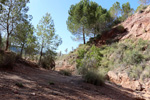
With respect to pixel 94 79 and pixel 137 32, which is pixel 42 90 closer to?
pixel 94 79

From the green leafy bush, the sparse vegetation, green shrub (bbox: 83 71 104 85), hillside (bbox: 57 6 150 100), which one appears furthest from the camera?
the green leafy bush

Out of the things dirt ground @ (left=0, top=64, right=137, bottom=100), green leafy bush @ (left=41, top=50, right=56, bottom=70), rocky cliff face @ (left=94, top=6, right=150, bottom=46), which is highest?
rocky cliff face @ (left=94, top=6, right=150, bottom=46)

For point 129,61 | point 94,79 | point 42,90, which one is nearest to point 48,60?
point 94,79

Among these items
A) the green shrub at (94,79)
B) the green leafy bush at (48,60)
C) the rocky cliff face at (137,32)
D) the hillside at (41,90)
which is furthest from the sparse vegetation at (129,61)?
the green leafy bush at (48,60)

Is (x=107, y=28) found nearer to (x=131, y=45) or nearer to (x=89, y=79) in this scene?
(x=131, y=45)

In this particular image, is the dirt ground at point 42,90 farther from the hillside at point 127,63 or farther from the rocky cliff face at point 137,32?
the rocky cliff face at point 137,32

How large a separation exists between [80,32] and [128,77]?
15.3m

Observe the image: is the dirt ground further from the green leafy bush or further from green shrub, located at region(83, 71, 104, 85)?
the green leafy bush

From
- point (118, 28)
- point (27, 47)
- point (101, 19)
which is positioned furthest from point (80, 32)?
point (27, 47)

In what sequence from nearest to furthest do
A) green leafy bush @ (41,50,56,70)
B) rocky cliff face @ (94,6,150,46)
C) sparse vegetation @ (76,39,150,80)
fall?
1. sparse vegetation @ (76,39,150,80)
2. green leafy bush @ (41,50,56,70)
3. rocky cliff face @ (94,6,150,46)

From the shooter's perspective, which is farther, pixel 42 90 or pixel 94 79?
pixel 94 79

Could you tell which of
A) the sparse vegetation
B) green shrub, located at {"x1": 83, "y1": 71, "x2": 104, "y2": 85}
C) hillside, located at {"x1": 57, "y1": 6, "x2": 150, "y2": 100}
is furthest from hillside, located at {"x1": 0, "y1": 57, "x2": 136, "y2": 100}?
the sparse vegetation

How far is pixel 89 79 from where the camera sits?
593cm

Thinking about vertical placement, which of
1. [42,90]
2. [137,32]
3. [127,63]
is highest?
[137,32]
